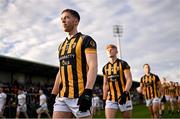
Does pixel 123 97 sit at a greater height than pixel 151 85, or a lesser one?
lesser

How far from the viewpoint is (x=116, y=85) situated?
27.6ft

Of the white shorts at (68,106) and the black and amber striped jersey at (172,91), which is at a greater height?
the black and amber striped jersey at (172,91)

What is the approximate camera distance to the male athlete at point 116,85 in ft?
26.5

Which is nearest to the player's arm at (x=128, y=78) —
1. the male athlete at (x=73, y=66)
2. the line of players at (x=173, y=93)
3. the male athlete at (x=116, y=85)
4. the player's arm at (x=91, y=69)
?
the male athlete at (x=116, y=85)

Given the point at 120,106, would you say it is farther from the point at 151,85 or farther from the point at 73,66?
the point at 151,85

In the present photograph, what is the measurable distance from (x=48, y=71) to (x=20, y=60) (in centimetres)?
787

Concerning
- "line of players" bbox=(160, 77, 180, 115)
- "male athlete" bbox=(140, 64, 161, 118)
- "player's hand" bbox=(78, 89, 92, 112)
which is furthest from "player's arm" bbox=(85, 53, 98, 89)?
"line of players" bbox=(160, 77, 180, 115)

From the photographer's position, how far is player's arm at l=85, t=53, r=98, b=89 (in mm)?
4547

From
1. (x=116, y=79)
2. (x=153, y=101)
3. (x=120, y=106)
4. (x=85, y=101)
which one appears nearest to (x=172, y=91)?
(x=153, y=101)

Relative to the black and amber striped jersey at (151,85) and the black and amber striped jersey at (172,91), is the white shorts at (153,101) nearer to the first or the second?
the black and amber striped jersey at (151,85)

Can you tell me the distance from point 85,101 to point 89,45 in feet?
2.97

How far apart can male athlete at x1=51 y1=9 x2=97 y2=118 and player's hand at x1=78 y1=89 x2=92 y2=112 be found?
0.23 m

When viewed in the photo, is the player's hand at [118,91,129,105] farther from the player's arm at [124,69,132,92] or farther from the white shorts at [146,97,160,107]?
the white shorts at [146,97,160,107]

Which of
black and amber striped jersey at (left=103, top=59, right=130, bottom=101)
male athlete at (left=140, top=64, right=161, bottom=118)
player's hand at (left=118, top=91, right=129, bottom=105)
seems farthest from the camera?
male athlete at (left=140, top=64, right=161, bottom=118)
